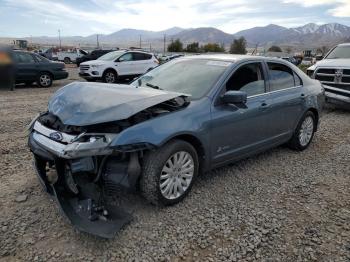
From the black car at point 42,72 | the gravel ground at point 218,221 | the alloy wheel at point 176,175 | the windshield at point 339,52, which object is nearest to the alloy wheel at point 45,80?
the black car at point 42,72

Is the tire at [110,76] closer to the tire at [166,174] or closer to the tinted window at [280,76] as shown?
the tinted window at [280,76]

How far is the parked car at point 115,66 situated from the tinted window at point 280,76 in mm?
10645

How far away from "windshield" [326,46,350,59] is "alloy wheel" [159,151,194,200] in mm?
8272

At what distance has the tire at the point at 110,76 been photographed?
15.3 m

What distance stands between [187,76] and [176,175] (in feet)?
4.73

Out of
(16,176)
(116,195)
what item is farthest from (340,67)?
(16,176)

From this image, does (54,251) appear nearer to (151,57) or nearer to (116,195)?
(116,195)

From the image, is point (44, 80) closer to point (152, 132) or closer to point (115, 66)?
point (115, 66)

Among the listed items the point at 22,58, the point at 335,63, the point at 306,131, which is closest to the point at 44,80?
the point at 22,58

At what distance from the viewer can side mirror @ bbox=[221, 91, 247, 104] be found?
13.0ft

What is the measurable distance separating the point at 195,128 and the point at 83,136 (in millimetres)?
1210

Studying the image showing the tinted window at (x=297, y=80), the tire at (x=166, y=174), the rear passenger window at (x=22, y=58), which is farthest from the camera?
the tinted window at (x=297, y=80)

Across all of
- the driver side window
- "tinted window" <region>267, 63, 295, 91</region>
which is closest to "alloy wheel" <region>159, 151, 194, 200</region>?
"tinted window" <region>267, 63, 295, 91</region>

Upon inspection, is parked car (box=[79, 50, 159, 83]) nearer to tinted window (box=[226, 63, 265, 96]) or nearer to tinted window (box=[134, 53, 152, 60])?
tinted window (box=[134, 53, 152, 60])
